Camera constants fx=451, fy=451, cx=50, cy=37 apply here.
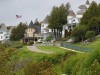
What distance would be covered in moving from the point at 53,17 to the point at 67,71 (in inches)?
2371

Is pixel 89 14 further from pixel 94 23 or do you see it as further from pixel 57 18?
pixel 57 18

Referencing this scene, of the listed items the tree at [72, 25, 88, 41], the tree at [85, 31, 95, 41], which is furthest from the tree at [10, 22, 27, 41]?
the tree at [85, 31, 95, 41]

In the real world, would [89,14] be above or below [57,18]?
above

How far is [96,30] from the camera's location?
88750 mm

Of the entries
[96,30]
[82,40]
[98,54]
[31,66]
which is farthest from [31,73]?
[96,30]

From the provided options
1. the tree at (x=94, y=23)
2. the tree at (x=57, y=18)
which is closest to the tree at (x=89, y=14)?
the tree at (x=94, y=23)

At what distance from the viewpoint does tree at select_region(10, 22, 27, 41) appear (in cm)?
12462

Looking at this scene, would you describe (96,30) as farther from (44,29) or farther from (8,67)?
(8,67)

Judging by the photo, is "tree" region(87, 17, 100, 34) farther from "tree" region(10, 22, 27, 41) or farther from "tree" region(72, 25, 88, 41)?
"tree" region(10, 22, 27, 41)

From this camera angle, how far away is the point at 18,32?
4980 inches

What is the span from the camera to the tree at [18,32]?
12462 centimetres

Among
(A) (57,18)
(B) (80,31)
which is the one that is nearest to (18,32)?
(A) (57,18)

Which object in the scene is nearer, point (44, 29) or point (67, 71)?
point (67, 71)

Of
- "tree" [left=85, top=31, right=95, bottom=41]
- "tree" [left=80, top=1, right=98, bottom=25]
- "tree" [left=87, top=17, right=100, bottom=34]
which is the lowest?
"tree" [left=85, top=31, right=95, bottom=41]
